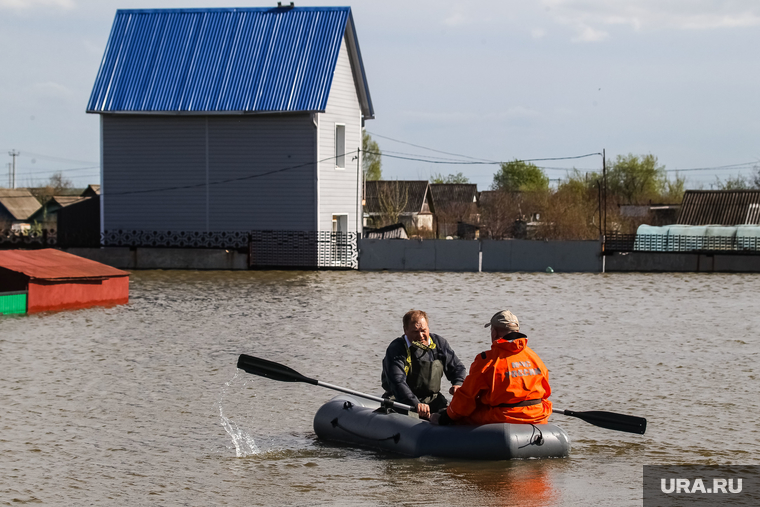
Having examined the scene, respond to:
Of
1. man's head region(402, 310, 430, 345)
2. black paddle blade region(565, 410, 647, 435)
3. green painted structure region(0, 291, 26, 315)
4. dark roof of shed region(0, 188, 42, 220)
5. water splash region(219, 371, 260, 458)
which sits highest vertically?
dark roof of shed region(0, 188, 42, 220)

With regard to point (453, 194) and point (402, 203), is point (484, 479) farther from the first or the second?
point (453, 194)

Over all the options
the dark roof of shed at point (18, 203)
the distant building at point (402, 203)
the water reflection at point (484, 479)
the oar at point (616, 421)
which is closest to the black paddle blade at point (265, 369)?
the water reflection at point (484, 479)

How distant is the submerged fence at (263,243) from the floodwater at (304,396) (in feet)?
32.5

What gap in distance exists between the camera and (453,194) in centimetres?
9456

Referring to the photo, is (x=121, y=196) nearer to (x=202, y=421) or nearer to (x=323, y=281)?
(x=323, y=281)

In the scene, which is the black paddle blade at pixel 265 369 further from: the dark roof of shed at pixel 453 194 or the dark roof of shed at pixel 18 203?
the dark roof of shed at pixel 18 203

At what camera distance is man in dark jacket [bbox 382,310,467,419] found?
956 cm

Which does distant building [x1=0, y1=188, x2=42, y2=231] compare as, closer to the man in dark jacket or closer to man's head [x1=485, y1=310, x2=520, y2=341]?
the man in dark jacket

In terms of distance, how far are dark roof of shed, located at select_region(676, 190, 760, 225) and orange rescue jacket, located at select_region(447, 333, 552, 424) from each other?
160 feet

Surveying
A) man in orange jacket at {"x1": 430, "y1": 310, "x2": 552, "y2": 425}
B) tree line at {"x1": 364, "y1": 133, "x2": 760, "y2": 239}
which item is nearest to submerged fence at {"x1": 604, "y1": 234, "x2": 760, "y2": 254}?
tree line at {"x1": 364, "y1": 133, "x2": 760, "y2": 239}

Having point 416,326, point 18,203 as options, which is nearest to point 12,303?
point 416,326

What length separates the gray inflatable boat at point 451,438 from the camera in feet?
29.4

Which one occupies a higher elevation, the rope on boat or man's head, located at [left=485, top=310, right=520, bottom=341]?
man's head, located at [left=485, top=310, right=520, bottom=341]

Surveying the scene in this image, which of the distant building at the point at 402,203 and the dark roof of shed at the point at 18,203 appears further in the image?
the dark roof of shed at the point at 18,203
